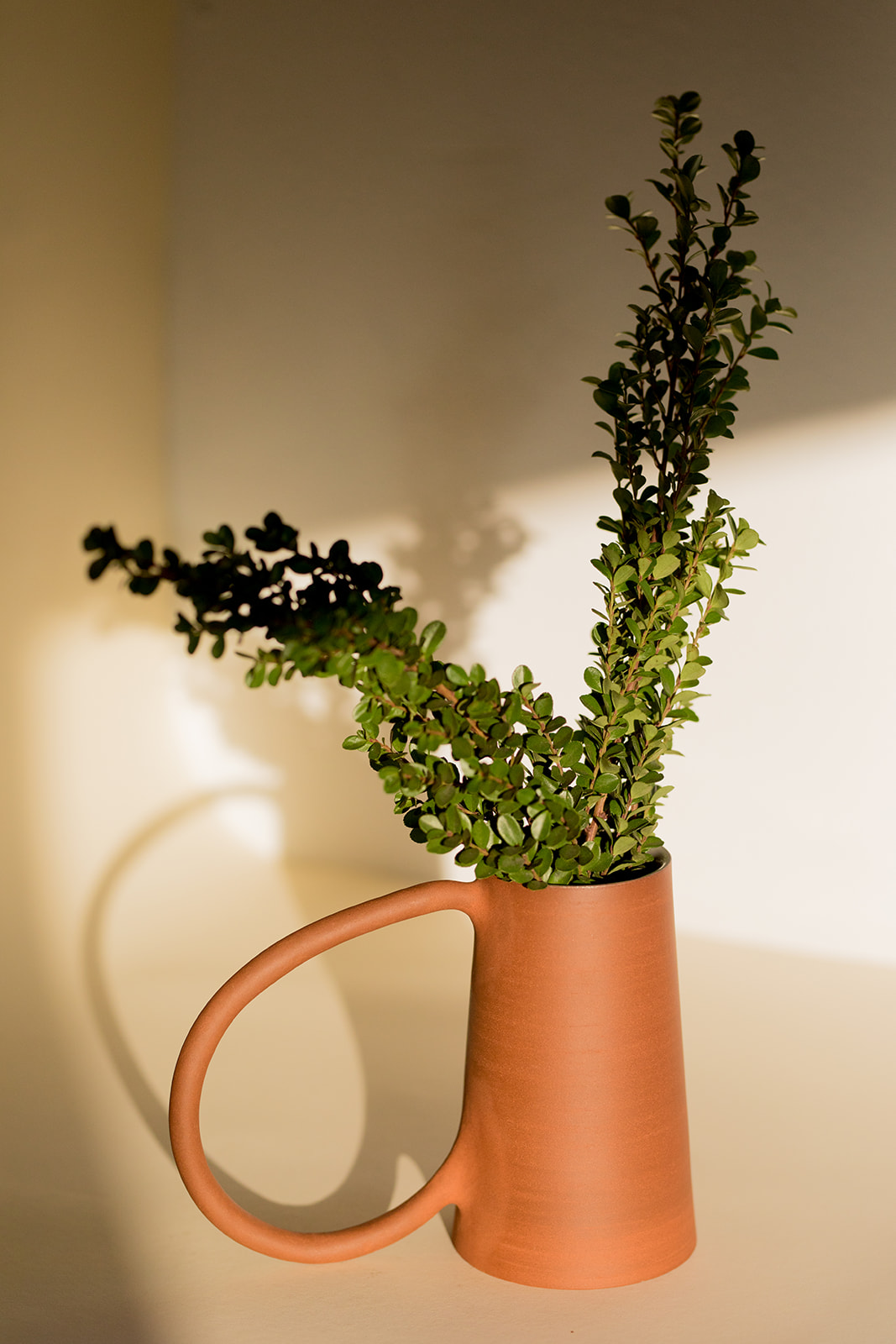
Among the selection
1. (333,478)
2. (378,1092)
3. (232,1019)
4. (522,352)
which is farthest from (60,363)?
(232,1019)

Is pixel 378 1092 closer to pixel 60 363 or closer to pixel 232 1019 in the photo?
pixel 232 1019

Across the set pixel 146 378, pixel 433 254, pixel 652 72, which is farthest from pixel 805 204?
pixel 146 378

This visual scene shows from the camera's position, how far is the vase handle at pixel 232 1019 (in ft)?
2.59

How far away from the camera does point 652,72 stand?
163cm

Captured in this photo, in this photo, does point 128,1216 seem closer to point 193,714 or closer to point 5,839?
point 5,839

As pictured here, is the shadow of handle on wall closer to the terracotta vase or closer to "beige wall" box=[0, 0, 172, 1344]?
"beige wall" box=[0, 0, 172, 1344]

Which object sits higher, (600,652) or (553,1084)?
(600,652)

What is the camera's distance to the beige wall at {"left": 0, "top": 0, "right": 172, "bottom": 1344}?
1605mm

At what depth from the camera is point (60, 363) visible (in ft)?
5.65

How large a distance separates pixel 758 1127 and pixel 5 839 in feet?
3.28

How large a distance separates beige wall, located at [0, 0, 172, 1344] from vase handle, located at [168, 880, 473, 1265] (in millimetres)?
549

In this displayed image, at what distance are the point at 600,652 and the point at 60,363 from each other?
1.13 meters

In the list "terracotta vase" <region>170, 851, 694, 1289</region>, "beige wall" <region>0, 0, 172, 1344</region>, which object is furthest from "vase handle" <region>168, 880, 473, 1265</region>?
"beige wall" <region>0, 0, 172, 1344</region>

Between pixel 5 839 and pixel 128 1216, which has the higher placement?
pixel 5 839
